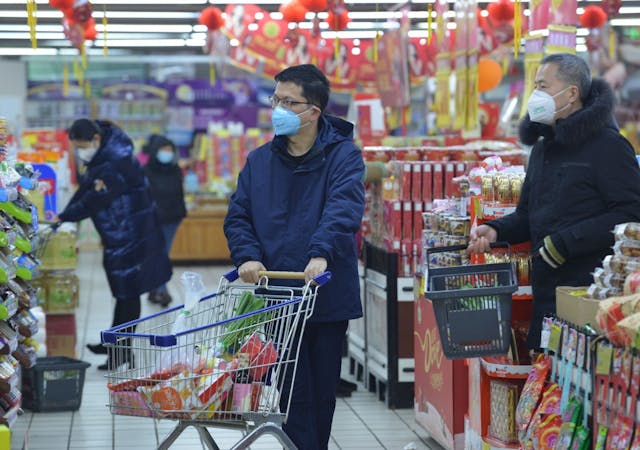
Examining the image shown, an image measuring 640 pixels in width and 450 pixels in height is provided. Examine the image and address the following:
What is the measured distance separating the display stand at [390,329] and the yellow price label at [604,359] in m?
3.46

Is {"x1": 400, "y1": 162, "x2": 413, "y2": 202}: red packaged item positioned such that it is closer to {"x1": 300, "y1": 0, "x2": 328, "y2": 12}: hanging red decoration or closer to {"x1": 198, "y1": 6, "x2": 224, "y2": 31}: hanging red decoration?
{"x1": 300, "y1": 0, "x2": 328, "y2": 12}: hanging red decoration

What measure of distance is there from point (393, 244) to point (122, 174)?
243cm

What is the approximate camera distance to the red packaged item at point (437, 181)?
695 centimetres

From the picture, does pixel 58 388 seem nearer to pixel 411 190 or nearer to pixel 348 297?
pixel 411 190

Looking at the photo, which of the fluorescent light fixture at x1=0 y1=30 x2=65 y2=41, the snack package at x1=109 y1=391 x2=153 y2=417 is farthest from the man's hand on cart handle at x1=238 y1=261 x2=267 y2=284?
the fluorescent light fixture at x1=0 y1=30 x2=65 y2=41

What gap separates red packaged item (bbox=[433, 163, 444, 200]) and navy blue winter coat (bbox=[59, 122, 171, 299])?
2.54 m

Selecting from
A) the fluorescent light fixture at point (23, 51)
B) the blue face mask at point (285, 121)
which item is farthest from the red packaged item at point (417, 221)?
the fluorescent light fixture at point (23, 51)

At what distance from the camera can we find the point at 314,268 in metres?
4.19

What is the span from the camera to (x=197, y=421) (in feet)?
12.8

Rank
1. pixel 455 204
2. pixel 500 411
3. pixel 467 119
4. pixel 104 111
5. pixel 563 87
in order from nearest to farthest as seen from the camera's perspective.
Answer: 1. pixel 563 87
2. pixel 500 411
3. pixel 455 204
4. pixel 467 119
5. pixel 104 111

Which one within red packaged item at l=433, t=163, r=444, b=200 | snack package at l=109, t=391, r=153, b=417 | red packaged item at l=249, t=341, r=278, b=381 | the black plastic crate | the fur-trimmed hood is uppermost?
the fur-trimmed hood

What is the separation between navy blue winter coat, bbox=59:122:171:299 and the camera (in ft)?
27.0

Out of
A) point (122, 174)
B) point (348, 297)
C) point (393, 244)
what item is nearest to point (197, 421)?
point (348, 297)

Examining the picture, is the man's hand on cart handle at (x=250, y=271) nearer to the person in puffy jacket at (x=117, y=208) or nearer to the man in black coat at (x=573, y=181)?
the man in black coat at (x=573, y=181)
